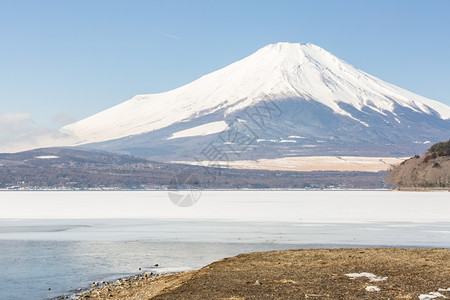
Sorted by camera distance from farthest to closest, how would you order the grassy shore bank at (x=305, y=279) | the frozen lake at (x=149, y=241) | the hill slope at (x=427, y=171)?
the hill slope at (x=427, y=171), the frozen lake at (x=149, y=241), the grassy shore bank at (x=305, y=279)

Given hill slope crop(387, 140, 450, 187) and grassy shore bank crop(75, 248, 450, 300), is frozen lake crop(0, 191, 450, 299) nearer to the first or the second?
grassy shore bank crop(75, 248, 450, 300)

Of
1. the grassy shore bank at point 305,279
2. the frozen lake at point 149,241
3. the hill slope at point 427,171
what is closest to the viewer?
the grassy shore bank at point 305,279

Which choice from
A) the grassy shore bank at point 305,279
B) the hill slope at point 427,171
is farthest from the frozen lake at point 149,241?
the hill slope at point 427,171

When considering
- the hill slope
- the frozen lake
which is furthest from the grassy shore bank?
the hill slope

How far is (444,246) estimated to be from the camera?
26.0m

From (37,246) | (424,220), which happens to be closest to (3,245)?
(37,246)

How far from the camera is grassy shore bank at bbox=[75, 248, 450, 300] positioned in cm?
1547

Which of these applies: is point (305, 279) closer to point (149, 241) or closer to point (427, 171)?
point (149, 241)

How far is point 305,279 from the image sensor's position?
17.0 meters

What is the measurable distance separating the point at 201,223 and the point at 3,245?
15266 millimetres

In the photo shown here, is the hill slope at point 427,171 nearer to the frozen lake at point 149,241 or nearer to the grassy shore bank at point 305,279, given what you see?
the frozen lake at point 149,241

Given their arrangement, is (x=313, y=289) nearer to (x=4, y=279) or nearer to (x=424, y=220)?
(x=4, y=279)

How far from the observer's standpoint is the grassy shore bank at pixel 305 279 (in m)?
15.5

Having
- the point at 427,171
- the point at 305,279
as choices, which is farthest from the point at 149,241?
the point at 427,171
